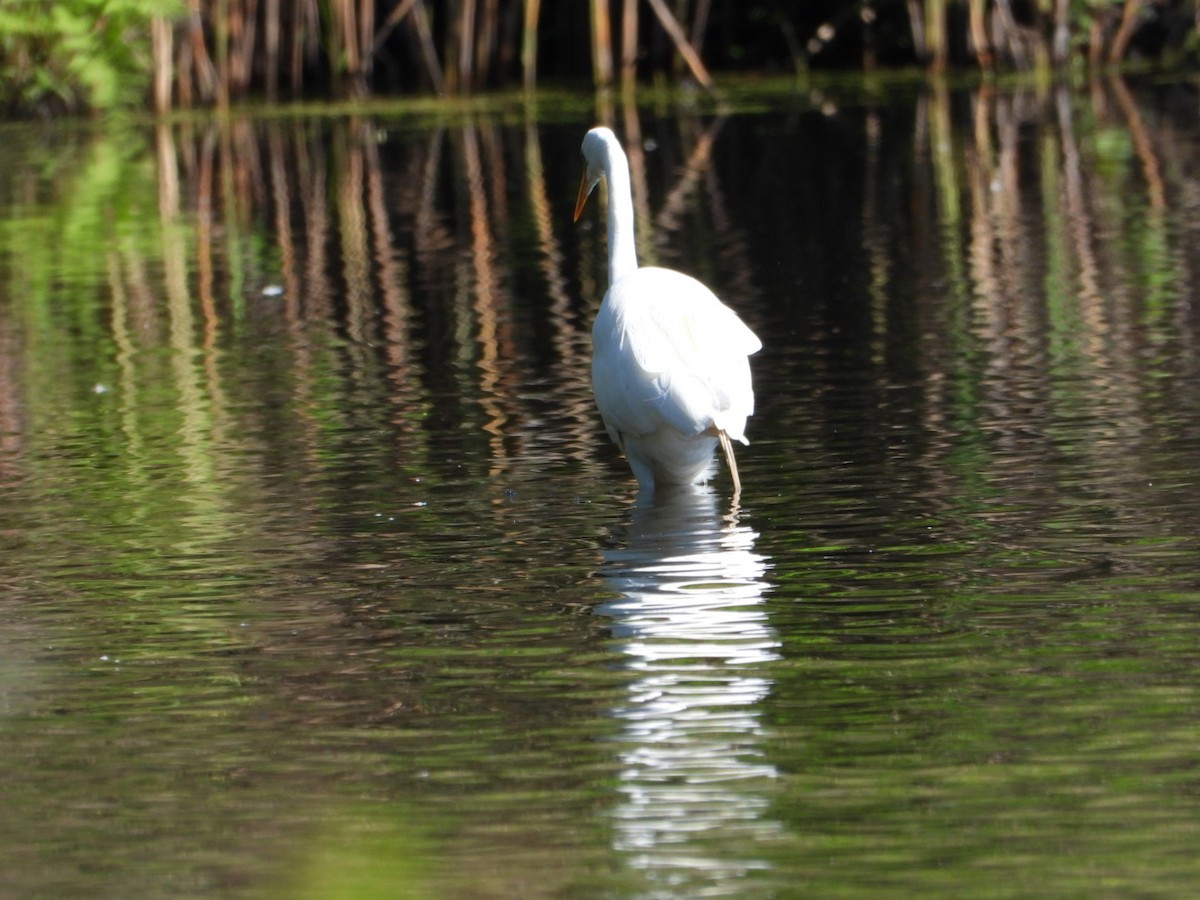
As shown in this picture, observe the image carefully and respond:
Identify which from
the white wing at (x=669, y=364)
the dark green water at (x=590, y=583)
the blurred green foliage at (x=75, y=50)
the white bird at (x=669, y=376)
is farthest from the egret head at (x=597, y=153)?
the blurred green foliage at (x=75, y=50)

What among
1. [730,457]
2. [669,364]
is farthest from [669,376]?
[730,457]

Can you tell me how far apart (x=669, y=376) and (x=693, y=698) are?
6.80ft

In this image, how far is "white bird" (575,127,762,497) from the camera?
6777mm

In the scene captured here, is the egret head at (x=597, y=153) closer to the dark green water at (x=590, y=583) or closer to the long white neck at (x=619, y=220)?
the long white neck at (x=619, y=220)

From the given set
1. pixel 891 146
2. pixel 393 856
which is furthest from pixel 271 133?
pixel 393 856

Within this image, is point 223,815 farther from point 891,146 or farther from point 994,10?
point 994,10

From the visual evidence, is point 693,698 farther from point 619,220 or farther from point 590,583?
point 619,220

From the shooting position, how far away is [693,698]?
192 inches

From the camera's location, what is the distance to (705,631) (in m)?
5.45

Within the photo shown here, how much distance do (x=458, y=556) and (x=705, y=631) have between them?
1197 mm

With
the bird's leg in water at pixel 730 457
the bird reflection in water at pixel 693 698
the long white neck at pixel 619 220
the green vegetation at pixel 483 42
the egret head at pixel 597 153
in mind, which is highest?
the green vegetation at pixel 483 42

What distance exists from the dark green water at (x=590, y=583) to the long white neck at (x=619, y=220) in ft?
2.22

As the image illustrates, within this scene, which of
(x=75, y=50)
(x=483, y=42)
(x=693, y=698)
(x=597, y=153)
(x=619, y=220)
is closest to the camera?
(x=693, y=698)

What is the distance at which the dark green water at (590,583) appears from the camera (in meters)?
4.10
